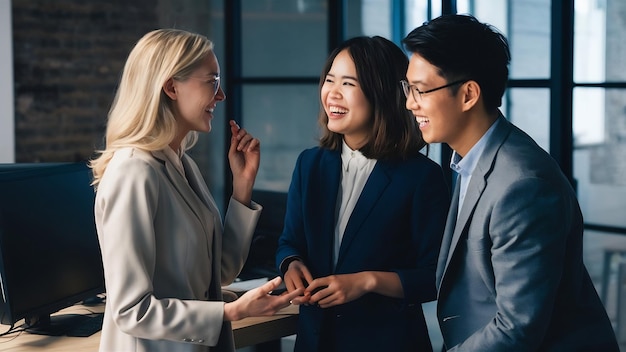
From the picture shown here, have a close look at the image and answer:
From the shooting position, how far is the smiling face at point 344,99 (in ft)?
7.02

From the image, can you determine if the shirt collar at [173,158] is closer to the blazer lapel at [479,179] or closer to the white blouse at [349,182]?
the white blouse at [349,182]

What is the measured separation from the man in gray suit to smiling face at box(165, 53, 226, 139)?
430mm

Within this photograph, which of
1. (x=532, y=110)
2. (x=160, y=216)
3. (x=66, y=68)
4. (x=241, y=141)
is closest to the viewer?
(x=160, y=216)

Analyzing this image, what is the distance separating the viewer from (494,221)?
5.20 ft

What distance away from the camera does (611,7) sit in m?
3.75

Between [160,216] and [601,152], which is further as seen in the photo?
[601,152]

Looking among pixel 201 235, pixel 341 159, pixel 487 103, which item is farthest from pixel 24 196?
pixel 487 103

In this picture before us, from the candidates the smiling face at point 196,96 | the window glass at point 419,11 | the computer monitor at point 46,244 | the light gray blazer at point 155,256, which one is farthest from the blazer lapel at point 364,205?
the window glass at point 419,11

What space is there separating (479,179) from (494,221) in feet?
0.38

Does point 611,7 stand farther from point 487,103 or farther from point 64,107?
point 64,107

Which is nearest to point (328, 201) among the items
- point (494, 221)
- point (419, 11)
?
point (494, 221)

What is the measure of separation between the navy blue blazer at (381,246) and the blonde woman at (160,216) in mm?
301

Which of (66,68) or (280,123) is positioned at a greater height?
(66,68)

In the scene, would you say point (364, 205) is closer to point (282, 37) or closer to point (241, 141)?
point (241, 141)
